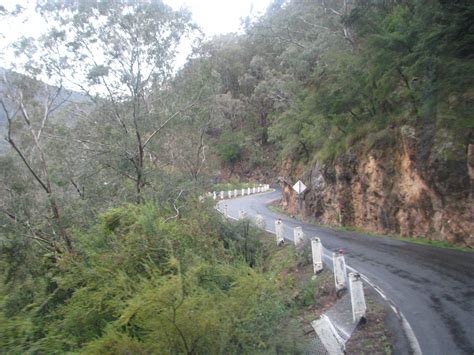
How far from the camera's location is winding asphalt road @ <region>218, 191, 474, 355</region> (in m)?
6.72

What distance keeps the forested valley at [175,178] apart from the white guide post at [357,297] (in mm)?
1228

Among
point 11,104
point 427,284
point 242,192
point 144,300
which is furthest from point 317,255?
point 242,192

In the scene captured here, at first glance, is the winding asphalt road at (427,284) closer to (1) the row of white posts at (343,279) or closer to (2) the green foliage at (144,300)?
(1) the row of white posts at (343,279)

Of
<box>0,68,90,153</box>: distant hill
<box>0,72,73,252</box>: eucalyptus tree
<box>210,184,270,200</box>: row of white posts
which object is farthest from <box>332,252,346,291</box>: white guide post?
<box>210,184,270,200</box>: row of white posts

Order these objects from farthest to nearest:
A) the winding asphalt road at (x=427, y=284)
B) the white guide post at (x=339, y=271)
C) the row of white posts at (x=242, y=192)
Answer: the row of white posts at (x=242, y=192) → the white guide post at (x=339, y=271) → the winding asphalt road at (x=427, y=284)

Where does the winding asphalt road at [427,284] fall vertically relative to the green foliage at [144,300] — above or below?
below

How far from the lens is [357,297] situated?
7473mm

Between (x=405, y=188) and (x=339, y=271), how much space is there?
920 centimetres

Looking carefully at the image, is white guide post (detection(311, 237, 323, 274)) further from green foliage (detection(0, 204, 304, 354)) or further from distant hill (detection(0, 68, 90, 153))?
distant hill (detection(0, 68, 90, 153))

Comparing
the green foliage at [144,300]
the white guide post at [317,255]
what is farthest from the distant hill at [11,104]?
the white guide post at [317,255]

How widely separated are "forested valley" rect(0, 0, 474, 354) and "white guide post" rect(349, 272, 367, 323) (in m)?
1.23

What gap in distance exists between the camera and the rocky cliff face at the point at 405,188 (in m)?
14.1

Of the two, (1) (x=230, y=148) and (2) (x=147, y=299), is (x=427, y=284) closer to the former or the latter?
(2) (x=147, y=299)

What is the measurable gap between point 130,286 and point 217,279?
1.65 metres
